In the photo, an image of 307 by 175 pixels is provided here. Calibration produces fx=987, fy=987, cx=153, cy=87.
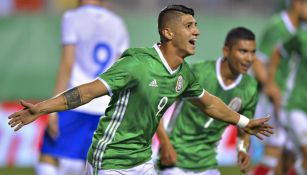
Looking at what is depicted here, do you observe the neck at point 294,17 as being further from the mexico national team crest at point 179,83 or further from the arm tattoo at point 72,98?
the arm tattoo at point 72,98

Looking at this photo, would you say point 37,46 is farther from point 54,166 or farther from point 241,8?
point 54,166

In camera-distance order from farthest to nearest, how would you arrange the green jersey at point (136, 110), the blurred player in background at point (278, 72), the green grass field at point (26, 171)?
1. the green grass field at point (26, 171)
2. the blurred player in background at point (278, 72)
3. the green jersey at point (136, 110)

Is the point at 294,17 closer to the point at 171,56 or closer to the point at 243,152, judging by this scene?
the point at 243,152

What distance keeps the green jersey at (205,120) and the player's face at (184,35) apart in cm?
135

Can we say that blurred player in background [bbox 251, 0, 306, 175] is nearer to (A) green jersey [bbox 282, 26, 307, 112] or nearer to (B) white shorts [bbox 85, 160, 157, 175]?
(A) green jersey [bbox 282, 26, 307, 112]

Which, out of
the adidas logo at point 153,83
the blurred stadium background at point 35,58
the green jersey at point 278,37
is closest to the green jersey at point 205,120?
the adidas logo at point 153,83

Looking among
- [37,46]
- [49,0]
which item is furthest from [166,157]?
[49,0]

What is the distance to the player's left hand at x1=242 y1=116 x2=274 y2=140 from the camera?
7039mm

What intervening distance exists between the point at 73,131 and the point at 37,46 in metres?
7.11

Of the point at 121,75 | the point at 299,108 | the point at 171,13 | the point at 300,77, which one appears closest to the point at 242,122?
the point at 171,13

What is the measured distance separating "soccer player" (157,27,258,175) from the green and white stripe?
1303mm

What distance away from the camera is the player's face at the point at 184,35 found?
6.70 m

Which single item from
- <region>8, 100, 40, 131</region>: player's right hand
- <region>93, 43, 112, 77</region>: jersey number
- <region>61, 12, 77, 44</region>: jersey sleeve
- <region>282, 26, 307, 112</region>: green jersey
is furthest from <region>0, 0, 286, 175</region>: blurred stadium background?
<region>8, 100, 40, 131</region>: player's right hand

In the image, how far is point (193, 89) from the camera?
7.07 m
